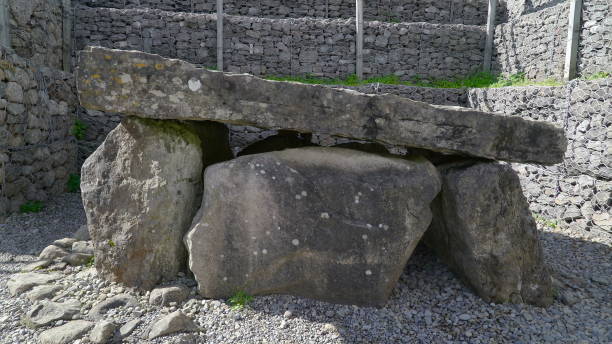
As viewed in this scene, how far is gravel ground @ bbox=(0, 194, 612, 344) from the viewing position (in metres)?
3.26

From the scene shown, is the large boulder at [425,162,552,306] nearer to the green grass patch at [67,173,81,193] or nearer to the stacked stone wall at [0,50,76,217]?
the stacked stone wall at [0,50,76,217]

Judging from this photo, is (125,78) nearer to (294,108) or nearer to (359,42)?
(294,108)

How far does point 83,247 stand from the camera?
4.54 m

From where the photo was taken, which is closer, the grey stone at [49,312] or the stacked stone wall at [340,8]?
the grey stone at [49,312]

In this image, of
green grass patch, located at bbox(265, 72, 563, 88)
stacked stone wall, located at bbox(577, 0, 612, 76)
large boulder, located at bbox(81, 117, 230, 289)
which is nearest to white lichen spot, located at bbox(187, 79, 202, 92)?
large boulder, located at bbox(81, 117, 230, 289)

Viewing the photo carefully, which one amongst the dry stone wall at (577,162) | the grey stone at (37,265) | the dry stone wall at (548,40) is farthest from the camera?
the dry stone wall at (548,40)

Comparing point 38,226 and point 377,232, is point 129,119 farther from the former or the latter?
point 38,226

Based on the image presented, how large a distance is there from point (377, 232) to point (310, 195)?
652 millimetres

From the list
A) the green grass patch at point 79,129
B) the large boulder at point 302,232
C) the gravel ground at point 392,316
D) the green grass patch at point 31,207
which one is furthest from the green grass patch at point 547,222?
the green grass patch at point 79,129

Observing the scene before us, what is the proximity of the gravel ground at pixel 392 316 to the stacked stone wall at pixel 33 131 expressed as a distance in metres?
2.22

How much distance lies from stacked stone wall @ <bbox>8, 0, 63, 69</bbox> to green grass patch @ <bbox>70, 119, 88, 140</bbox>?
3.57 feet

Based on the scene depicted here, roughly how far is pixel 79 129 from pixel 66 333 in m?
6.12

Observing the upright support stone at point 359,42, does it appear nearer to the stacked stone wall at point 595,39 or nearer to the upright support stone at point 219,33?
the upright support stone at point 219,33

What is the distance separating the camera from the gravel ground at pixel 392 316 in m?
3.26
